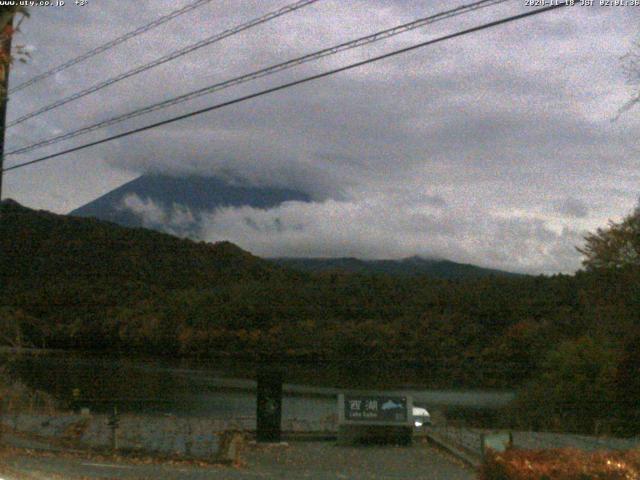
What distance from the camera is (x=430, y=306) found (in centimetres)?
4159

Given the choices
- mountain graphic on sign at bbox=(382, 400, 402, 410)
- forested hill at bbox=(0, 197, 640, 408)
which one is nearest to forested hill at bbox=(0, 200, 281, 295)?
forested hill at bbox=(0, 197, 640, 408)

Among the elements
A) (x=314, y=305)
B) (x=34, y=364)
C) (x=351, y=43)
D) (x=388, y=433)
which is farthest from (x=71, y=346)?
(x=351, y=43)

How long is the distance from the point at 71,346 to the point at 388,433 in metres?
15.6

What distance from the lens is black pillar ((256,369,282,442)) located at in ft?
76.0

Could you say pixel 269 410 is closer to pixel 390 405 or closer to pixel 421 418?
pixel 390 405

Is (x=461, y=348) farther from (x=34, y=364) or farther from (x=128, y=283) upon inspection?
(x=34, y=364)

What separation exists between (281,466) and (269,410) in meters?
4.23

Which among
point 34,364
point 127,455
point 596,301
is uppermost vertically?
point 596,301

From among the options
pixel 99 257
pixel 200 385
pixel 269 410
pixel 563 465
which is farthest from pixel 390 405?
pixel 99 257

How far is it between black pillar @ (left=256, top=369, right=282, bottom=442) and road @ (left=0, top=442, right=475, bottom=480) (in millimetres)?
678

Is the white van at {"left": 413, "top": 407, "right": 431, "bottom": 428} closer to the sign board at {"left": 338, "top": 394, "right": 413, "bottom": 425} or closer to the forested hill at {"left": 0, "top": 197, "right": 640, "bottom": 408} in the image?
the sign board at {"left": 338, "top": 394, "right": 413, "bottom": 425}

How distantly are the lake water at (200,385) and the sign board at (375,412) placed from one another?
7.34 m

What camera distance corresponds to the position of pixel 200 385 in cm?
3444

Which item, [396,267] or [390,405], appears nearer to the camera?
[390,405]
